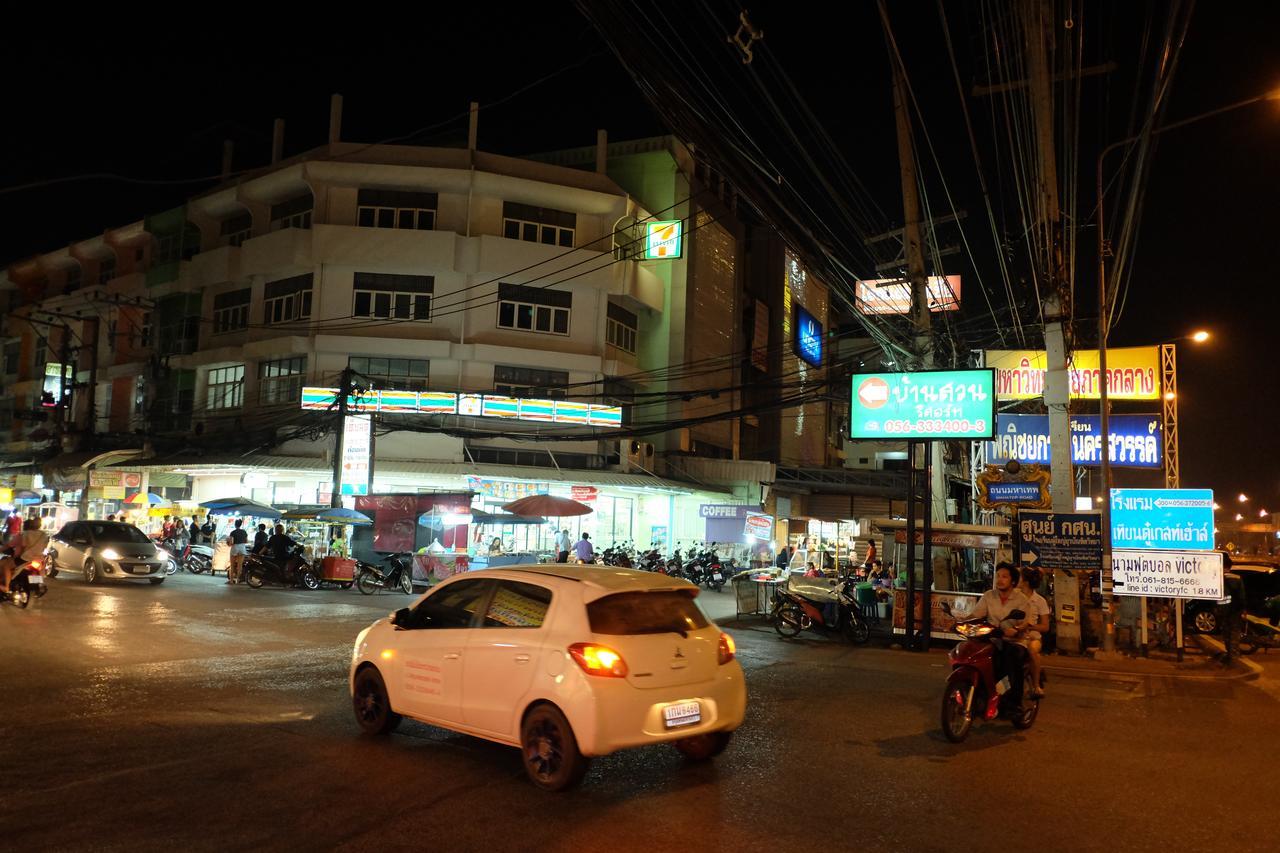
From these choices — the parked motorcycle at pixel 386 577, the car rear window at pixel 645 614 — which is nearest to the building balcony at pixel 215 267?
the parked motorcycle at pixel 386 577

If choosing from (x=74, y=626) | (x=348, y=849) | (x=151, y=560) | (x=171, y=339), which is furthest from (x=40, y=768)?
(x=171, y=339)

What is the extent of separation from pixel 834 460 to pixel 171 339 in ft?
125

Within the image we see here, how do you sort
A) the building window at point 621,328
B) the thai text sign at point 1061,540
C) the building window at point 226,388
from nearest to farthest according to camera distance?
1. the thai text sign at point 1061,540
2. the building window at point 226,388
3. the building window at point 621,328

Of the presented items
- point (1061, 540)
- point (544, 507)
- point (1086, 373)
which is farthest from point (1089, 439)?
point (544, 507)

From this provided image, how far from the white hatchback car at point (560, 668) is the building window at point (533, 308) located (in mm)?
25447

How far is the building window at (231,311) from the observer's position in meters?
35.1

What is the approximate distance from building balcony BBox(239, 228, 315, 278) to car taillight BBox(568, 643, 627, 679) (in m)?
28.6

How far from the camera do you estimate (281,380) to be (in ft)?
107

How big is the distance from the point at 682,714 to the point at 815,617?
10.6 meters

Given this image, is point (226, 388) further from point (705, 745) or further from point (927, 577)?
point (705, 745)

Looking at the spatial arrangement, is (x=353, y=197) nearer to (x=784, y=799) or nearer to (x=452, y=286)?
(x=452, y=286)

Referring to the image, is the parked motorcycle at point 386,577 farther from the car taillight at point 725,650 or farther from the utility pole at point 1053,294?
the car taillight at point 725,650

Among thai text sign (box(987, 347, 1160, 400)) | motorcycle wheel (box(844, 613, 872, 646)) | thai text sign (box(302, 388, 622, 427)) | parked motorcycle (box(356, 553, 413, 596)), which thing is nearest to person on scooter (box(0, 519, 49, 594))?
parked motorcycle (box(356, 553, 413, 596))

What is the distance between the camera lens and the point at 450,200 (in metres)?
32.5
